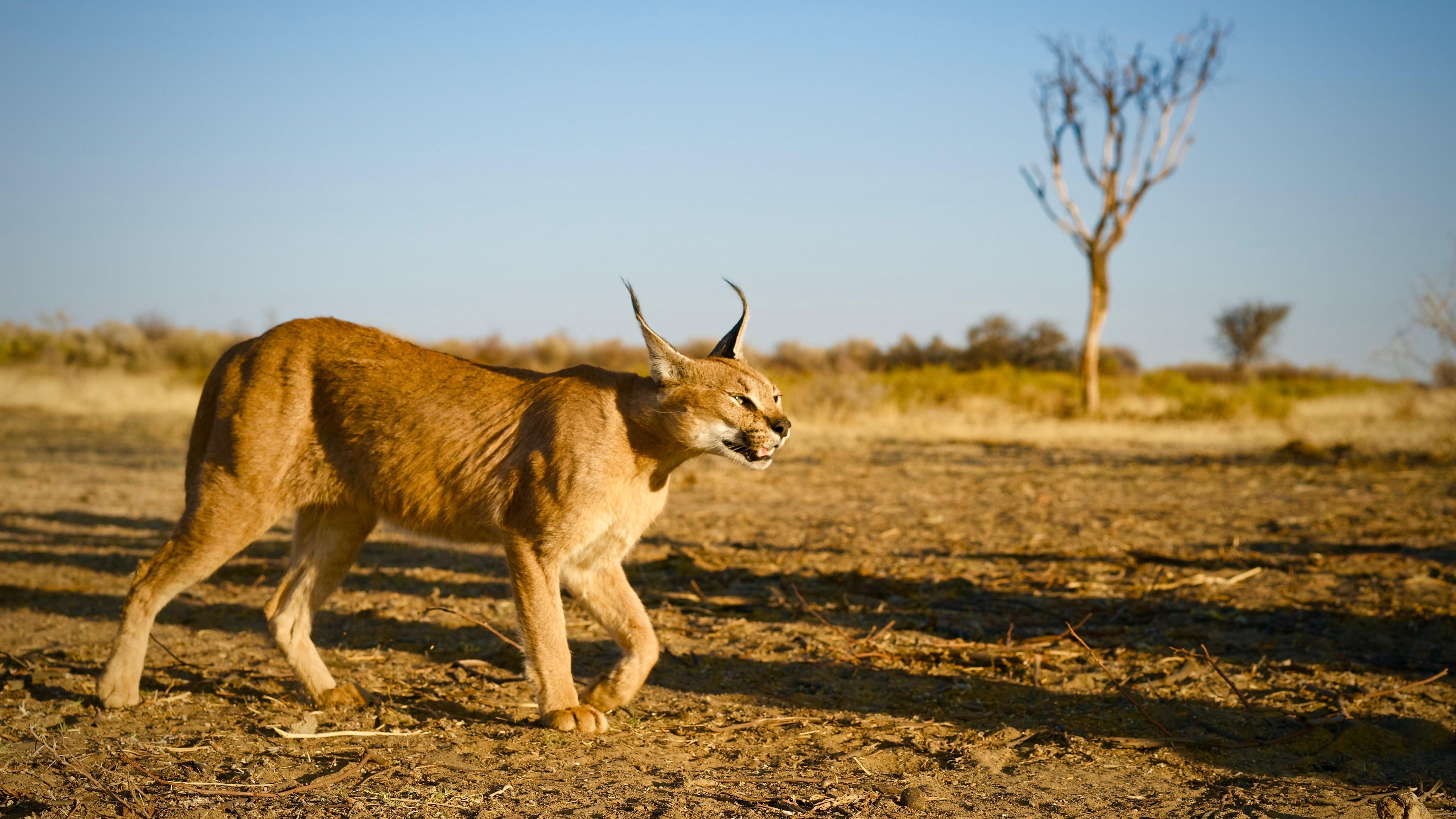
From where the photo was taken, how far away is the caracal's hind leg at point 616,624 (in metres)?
4.28

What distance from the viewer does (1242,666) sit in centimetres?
507

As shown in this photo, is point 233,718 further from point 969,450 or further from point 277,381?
point 969,450

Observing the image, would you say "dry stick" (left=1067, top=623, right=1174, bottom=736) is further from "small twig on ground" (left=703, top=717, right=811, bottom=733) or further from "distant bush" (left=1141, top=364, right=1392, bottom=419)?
"distant bush" (left=1141, top=364, right=1392, bottom=419)

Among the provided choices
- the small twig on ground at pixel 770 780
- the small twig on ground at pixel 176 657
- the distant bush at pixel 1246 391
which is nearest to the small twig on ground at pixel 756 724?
the small twig on ground at pixel 770 780

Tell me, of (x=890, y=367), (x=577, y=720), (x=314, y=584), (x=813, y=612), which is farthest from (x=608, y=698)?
(x=890, y=367)

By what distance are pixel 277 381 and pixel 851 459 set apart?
1208cm

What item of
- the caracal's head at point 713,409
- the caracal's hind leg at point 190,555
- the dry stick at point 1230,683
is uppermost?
the caracal's head at point 713,409

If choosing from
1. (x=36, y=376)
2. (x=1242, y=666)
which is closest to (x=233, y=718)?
(x=1242, y=666)

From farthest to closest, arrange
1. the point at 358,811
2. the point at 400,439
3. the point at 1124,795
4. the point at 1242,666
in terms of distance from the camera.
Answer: the point at 1242,666 → the point at 400,439 → the point at 1124,795 → the point at 358,811

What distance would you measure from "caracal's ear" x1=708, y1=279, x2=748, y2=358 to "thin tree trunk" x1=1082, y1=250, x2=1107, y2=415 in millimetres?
22518

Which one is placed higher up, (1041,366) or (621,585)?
(1041,366)

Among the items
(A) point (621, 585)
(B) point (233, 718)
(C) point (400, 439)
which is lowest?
(B) point (233, 718)

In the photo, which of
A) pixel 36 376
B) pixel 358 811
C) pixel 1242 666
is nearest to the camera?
pixel 358 811

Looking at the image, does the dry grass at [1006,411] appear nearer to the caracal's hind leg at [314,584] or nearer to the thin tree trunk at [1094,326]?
the thin tree trunk at [1094,326]
